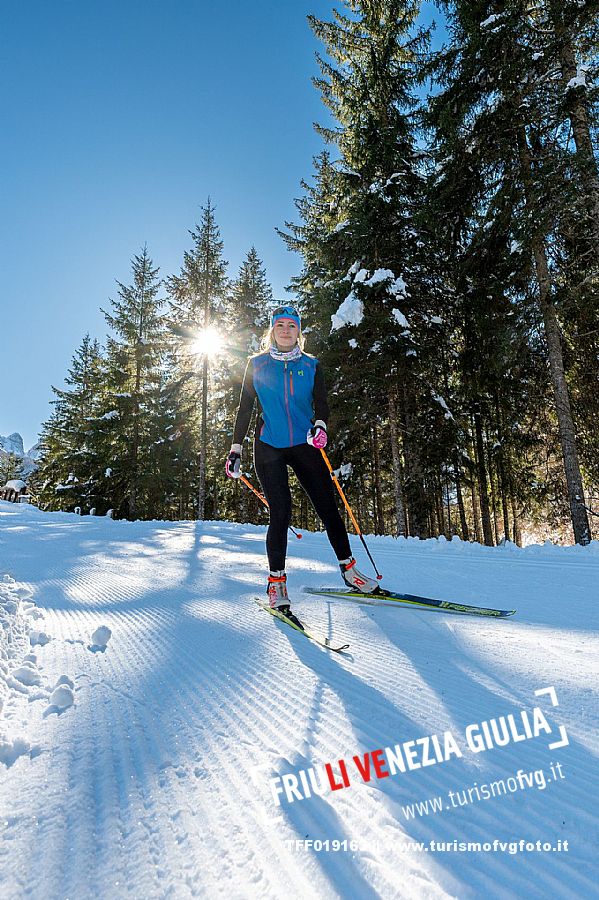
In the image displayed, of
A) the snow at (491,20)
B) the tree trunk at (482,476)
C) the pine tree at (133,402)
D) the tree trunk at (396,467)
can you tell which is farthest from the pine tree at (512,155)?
the pine tree at (133,402)

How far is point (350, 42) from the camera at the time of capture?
12.8 m

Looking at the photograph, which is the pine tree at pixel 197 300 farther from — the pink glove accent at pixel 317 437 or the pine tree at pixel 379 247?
the pink glove accent at pixel 317 437

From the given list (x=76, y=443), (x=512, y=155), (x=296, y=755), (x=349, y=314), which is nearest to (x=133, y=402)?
(x=76, y=443)

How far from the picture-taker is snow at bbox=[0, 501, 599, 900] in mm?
830

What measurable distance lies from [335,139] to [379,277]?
18.8ft

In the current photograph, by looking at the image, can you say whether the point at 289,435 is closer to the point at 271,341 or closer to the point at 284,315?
the point at 271,341

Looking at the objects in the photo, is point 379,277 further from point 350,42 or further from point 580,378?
point 350,42

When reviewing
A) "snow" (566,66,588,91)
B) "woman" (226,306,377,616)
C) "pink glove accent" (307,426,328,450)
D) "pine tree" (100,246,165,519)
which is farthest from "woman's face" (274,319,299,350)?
"pine tree" (100,246,165,519)

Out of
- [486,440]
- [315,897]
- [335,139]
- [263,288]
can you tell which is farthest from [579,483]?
[263,288]

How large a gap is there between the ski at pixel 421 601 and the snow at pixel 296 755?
16 centimetres

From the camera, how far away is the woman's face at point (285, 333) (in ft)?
11.2

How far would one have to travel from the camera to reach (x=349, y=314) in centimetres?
1141

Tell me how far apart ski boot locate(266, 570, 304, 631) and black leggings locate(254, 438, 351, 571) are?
0.27m

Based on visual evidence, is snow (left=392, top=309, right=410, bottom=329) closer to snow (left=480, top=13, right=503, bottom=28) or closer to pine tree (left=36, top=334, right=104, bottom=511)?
snow (left=480, top=13, right=503, bottom=28)
